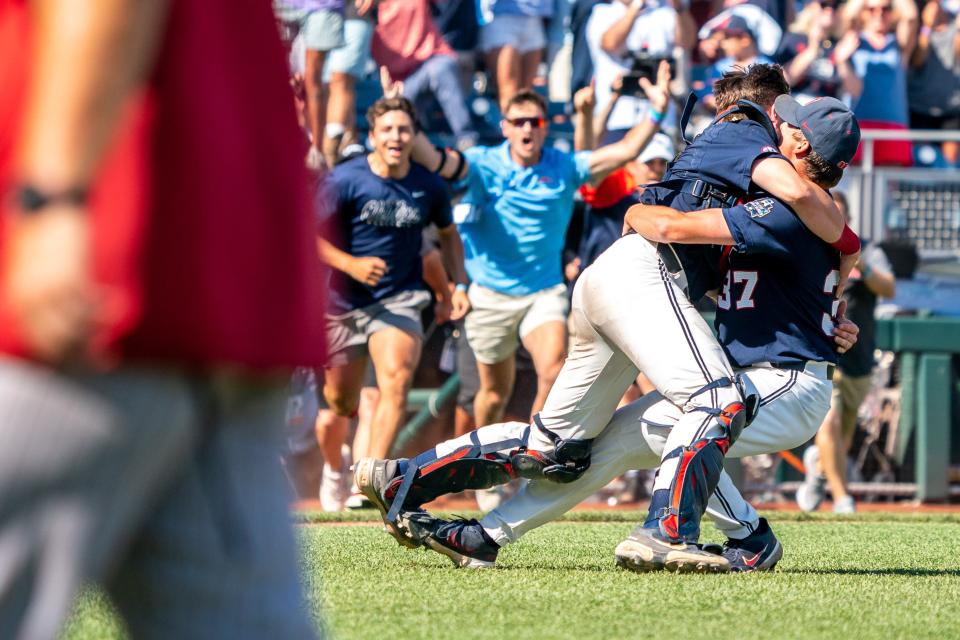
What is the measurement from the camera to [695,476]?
5.39 meters

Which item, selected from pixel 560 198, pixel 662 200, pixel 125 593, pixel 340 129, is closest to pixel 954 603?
pixel 662 200

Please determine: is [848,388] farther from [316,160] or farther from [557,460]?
[557,460]

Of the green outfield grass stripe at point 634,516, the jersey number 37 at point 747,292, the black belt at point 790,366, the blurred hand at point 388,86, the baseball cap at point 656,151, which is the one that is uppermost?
the blurred hand at point 388,86

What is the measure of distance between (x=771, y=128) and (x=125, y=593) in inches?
174

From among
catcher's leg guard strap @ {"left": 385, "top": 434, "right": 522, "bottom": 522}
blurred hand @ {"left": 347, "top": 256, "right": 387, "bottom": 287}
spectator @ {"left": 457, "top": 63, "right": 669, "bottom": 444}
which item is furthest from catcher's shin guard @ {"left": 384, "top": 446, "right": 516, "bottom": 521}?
spectator @ {"left": 457, "top": 63, "right": 669, "bottom": 444}

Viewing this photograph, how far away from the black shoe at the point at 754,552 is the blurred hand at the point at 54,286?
448 cm

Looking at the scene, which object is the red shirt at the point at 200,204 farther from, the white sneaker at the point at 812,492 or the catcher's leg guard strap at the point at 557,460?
the white sneaker at the point at 812,492

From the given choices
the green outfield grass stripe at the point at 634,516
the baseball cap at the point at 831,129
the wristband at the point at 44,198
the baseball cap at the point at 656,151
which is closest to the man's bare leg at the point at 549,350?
→ the green outfield grass stripe at the point at 634,516

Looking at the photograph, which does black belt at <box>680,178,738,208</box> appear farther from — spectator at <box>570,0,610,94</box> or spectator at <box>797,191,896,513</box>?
spectator at <box>570,0,610,94</box>

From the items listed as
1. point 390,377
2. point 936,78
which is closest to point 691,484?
point 390,377

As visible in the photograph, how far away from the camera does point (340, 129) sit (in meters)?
11.3

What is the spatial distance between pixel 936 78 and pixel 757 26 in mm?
1963

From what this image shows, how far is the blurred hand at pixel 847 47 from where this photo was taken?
12.8 m

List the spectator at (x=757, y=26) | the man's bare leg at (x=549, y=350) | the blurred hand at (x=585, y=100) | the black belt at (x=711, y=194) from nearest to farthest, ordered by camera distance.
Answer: the black belt at (x=711, y=194) < the man's bare leg at (x=549, y=350) < the blurred hand at (x=585, y=100) < the spectator at (x=757, y=26)
